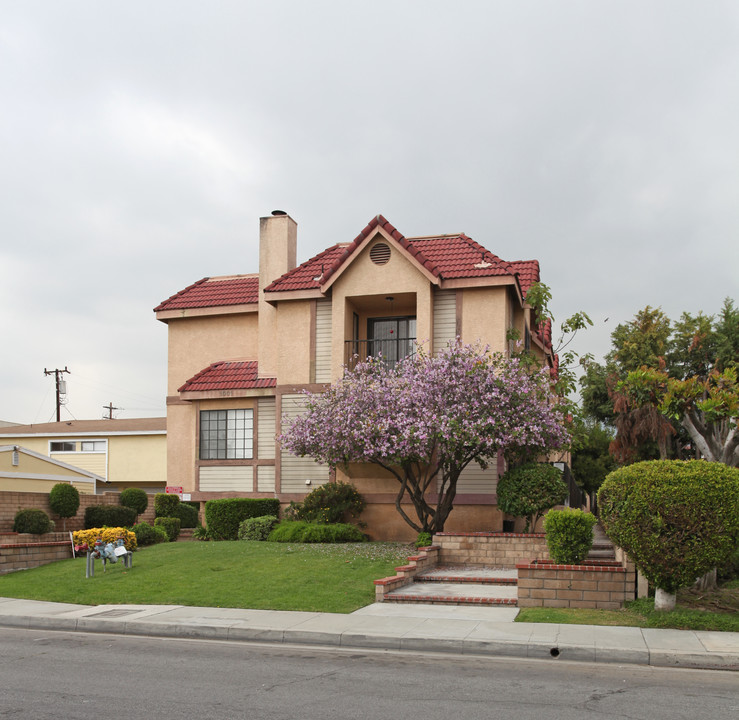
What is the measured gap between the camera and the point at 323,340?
24.4m

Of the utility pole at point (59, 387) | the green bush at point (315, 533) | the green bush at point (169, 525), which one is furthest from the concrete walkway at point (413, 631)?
the utility pole at point (59, 387)

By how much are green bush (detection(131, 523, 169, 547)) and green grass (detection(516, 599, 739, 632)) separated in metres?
12.5

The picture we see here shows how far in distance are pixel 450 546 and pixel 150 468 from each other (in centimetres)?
2739

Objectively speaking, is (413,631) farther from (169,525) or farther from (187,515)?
(187,515)

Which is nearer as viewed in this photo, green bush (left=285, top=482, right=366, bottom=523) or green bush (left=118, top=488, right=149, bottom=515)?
green bush (left=285, top=482, right=366, bottom=523)

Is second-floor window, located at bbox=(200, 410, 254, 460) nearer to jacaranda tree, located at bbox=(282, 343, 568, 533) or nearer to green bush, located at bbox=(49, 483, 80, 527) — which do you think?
green bush, located at bbox=(49, 483, 80, 527)

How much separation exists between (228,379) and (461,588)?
474 inches

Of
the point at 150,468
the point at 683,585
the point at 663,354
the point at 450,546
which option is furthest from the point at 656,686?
the point at 150,468

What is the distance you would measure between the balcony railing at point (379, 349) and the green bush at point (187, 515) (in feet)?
24.6

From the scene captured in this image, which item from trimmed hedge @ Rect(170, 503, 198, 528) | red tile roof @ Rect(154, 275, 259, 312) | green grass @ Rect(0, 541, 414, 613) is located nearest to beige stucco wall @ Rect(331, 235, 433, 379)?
red tile roof @ Rect(154, 275, 259, 312)

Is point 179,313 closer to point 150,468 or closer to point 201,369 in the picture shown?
point 201,369

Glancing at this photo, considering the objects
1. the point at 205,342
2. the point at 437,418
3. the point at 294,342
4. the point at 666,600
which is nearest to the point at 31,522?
the point at 205,342

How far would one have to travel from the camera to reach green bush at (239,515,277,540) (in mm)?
22375

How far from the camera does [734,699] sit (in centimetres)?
859
